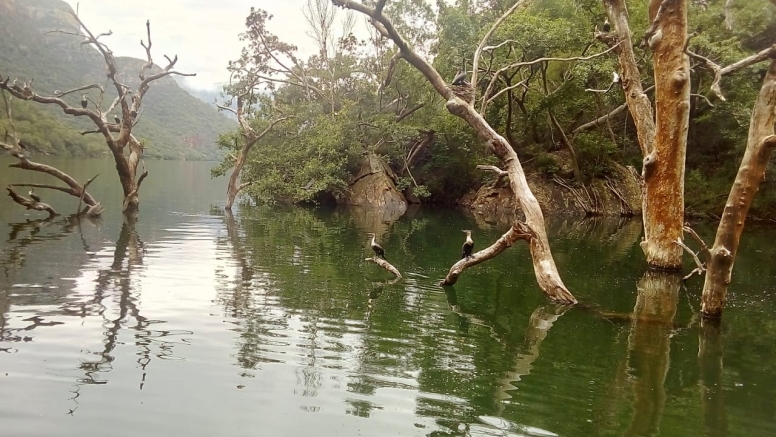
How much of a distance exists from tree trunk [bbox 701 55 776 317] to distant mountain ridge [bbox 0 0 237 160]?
2855 inches

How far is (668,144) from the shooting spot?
488 inches

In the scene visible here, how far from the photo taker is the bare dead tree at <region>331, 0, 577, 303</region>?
9828 millimetres

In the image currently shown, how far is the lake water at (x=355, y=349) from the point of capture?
483cm

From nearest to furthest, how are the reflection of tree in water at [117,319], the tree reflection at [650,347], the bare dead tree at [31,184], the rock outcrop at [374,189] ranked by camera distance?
1. the tree reflection at [650,347]
2. the reflection of tree in water at [117,319]
3. the bare dead tree at [31,184]
4. the rock outcrop at [374,189]

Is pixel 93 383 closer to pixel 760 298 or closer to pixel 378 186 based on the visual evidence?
pixel 760 298

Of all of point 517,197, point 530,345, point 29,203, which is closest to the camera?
point 530,345

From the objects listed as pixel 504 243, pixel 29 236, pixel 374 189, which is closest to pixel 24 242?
pixel 29 236

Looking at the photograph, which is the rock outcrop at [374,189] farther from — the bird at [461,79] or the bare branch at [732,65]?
the bare branch at [732,65]

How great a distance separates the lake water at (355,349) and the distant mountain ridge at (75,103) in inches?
2598

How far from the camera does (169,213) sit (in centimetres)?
2338

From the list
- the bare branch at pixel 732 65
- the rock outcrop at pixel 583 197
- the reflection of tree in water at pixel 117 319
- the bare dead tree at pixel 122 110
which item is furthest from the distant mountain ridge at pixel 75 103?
the bare branch at pixel 732 65

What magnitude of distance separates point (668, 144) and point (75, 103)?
108 meters

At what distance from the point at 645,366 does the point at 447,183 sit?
32955mm

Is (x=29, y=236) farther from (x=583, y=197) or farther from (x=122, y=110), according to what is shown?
(x=583, y=197)
